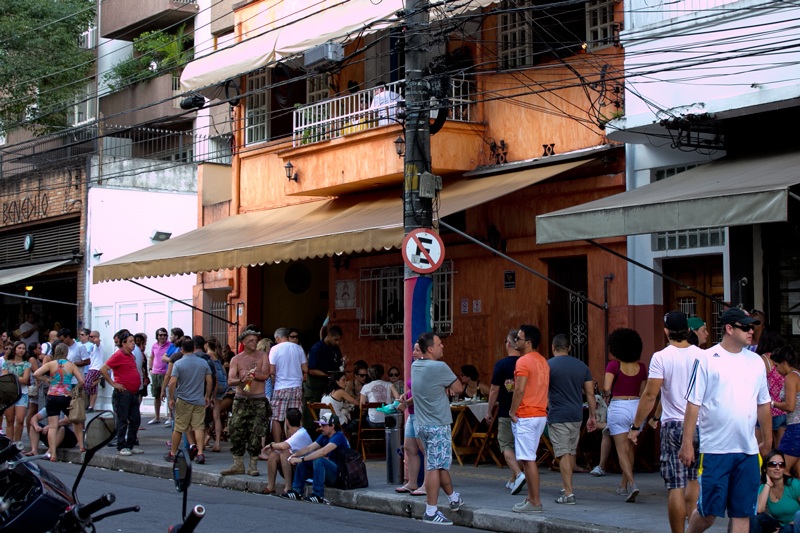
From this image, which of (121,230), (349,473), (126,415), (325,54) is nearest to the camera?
(349,473)

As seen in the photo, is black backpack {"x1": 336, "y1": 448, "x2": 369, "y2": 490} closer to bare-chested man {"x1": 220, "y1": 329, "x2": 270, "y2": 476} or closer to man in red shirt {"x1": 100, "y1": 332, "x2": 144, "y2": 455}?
bare-chested man {"x1": 220, "y1": 329, "x2": 270, "y2": 476}

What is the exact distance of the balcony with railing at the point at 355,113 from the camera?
54.9 feet

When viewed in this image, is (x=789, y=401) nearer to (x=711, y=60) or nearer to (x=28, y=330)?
(x=711, y=60)

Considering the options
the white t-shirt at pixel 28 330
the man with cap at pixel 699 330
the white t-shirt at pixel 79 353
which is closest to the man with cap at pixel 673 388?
the man with cap at pixel 699 330

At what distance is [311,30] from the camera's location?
56.2 ft

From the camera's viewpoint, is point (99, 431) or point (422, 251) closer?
point (99, 431)

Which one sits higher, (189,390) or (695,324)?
(695,324)

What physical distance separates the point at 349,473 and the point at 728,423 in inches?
229

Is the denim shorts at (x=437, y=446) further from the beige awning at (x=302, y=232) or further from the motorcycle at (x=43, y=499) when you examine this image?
the motorcycle at (x=43, y=499)

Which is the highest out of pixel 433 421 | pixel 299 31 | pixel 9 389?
pixel 299 31

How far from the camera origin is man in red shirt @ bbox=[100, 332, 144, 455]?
15977 millimetres

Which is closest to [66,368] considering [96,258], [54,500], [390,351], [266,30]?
[390,351]

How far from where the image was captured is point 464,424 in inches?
581

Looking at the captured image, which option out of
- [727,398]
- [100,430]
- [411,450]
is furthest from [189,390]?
[100,430]
